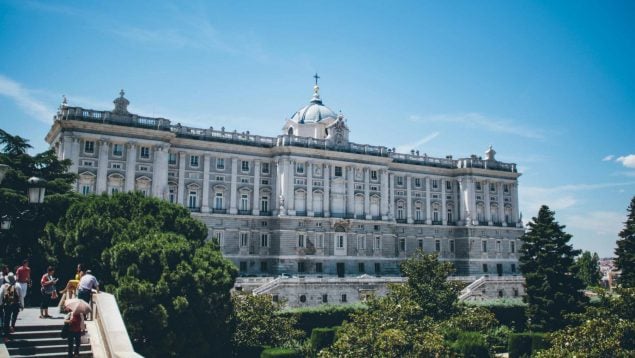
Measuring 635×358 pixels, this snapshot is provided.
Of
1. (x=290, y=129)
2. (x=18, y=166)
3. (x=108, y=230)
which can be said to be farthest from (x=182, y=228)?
(x=290, y=129)

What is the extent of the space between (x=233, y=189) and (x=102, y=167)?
13175mm

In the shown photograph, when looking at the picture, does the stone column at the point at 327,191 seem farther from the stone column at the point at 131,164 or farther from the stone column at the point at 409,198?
the stone column at the point at 131,164

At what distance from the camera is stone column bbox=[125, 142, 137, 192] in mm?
49156

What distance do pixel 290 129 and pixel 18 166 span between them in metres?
34.9

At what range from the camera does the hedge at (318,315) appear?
1475 inches

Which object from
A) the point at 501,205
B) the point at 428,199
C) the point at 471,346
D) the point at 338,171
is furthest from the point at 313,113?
the point at 471,346

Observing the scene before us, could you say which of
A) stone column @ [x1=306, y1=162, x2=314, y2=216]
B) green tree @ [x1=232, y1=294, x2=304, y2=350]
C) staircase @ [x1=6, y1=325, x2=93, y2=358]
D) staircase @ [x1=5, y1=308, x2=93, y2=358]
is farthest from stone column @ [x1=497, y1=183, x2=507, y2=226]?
staircase @ [x1=6, y1=325, x2=93, y2=358]

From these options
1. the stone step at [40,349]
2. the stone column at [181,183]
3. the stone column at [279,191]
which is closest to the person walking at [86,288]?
the stone step at [40,349]

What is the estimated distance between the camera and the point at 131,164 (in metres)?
49.4

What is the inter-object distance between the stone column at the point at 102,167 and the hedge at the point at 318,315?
22.1 meters

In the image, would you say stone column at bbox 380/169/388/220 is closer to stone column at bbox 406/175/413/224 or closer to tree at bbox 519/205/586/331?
stone column at bbox 406/175/413/224

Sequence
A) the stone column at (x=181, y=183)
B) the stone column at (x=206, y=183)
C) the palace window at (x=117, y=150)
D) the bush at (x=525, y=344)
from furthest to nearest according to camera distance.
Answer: the stone column at (x=206, y=183) → the stone column at (x=181, y=183) → the palace window at (x=117, y=150) → the bush at (x=525, y=344)

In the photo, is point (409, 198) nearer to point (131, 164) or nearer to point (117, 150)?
point (131, 164)

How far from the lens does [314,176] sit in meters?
58.0
